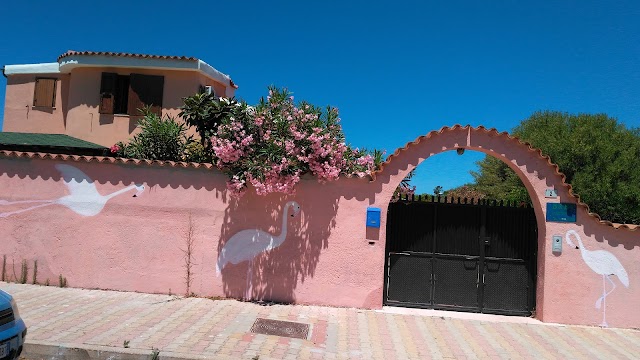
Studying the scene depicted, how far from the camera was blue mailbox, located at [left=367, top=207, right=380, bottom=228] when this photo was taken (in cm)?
739

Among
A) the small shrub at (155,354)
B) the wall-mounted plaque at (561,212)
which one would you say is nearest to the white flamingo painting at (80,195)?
the small shrub at (155,354)

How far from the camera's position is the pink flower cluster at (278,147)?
7.04 metres

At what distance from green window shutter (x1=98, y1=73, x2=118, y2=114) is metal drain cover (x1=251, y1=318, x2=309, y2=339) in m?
10.2

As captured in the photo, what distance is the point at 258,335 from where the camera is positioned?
5.81 m

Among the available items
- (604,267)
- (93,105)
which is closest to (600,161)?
(604,267)

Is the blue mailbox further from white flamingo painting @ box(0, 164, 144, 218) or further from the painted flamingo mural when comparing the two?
white flamingo painting @ box(0, 164, 144, 218)

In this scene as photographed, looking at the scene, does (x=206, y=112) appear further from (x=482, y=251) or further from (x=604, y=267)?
(x=604, y=267)

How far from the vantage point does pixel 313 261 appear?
7.50m

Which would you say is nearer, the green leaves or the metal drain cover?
the metal drain cover

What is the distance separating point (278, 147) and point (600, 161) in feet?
46.5

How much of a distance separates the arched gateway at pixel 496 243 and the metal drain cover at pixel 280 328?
6.79ft

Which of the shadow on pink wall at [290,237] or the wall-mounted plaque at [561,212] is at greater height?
the wall-mounted plaque at [561,212]

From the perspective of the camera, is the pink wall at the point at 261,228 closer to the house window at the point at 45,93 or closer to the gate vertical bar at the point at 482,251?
the gate vertical bar at the point at 482,251

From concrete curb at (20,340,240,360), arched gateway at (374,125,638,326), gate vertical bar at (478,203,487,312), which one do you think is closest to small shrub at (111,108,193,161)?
arched gateway at (374,125,638,326)
